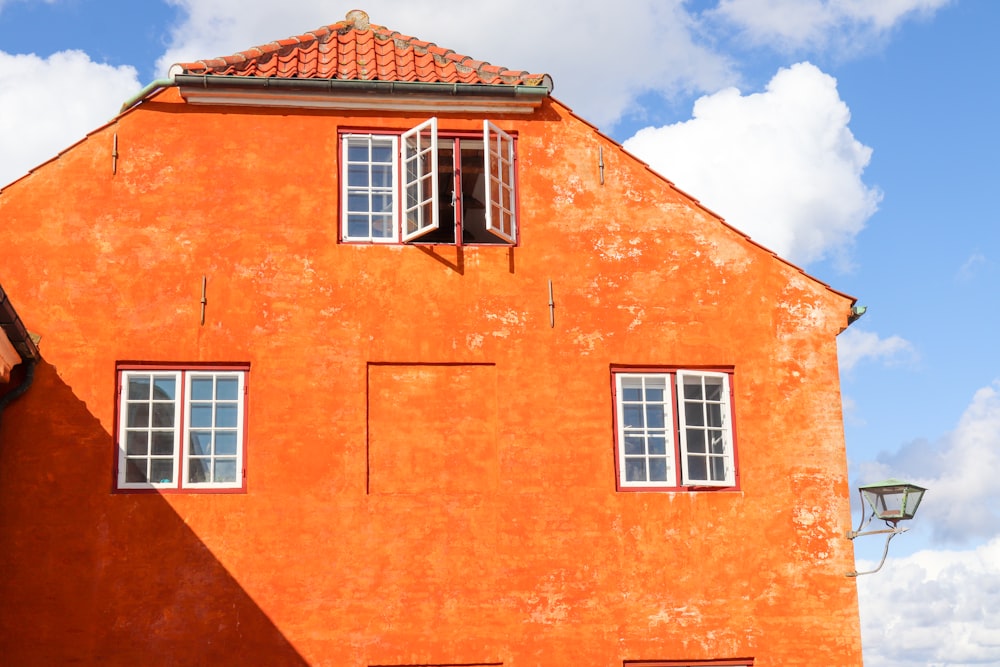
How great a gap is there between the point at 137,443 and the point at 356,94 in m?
4.76

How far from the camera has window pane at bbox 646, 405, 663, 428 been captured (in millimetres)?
14180

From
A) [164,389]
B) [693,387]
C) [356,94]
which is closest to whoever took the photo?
[164,389]

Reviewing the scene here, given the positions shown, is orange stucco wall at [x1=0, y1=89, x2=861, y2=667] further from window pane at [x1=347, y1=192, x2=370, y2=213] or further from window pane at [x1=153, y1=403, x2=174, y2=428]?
window pane at [x1=153, y1=403, x2=174, y2=428]

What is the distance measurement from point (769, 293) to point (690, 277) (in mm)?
975

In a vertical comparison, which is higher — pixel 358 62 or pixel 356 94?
pixel 358 62

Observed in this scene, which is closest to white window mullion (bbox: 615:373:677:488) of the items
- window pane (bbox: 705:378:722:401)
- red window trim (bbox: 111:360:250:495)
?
window pane (bbox: 705:378:722:401)

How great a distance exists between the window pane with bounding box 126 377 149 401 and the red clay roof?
367 centimetres

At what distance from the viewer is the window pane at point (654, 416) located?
1418 centimetres

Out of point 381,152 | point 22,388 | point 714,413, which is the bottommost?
point 714,413

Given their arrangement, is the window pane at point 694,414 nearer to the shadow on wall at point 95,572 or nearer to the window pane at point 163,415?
the shadow on wall at point 95,572

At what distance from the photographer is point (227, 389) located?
13664mm

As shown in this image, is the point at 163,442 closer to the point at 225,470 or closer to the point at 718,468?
the point at 225,470

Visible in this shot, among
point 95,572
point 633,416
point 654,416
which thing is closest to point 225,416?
point 95,572

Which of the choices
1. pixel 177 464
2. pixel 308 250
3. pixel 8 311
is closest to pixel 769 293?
pixel 308 250
